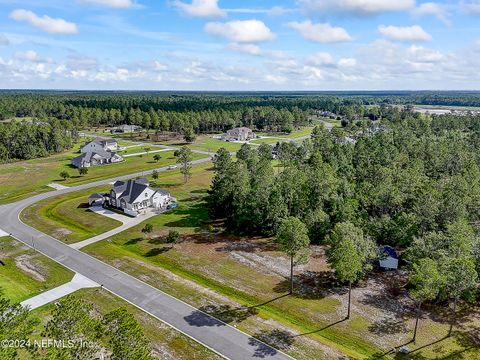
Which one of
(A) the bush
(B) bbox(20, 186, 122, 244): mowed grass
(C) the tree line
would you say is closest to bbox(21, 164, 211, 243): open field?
(B) bbox(20, 186, 122, 244): mowed grass

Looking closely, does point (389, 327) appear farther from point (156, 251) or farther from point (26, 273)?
point (26, 273)

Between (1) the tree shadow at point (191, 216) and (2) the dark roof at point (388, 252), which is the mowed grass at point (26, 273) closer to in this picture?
(1) the tree shadow at point (191, 216)

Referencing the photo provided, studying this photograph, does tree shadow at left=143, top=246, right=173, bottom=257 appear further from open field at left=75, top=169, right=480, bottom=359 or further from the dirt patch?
the dirt patch

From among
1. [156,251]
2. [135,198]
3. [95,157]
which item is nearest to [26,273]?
[156,251]

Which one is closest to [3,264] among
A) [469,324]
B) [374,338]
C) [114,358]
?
[114,358]

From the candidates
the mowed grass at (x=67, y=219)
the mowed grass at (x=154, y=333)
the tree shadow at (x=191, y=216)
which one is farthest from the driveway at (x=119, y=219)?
the mowed grass at (x=154, y=333)
